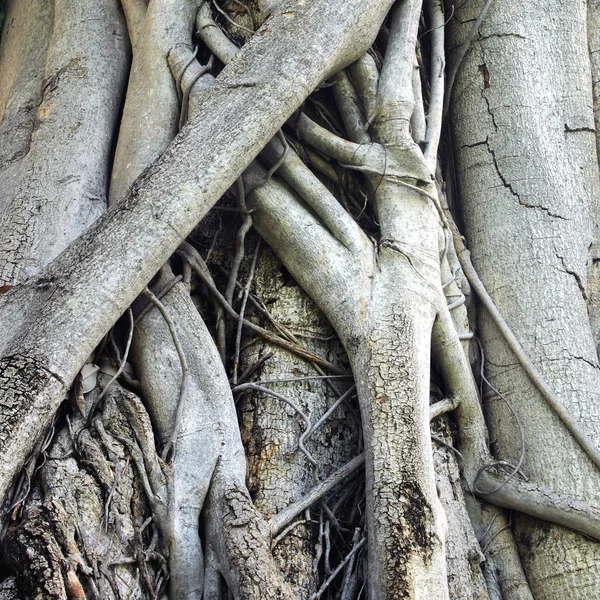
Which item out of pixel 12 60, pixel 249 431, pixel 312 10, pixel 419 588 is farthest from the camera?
pixel 12 60

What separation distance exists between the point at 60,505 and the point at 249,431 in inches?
22.7

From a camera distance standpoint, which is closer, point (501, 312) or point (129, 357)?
point (129, 357)

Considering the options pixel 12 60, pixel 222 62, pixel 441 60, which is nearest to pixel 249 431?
pixel 222 62

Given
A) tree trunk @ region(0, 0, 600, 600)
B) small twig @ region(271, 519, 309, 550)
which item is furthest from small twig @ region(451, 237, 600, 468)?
small twig @ region(271, 519, 309, 550)

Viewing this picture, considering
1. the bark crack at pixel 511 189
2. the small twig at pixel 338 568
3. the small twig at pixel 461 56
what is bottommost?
the small twig at pixel 338 568

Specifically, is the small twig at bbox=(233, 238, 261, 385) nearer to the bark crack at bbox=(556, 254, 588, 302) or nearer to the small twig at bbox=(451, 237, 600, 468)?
the small twig at bbox=(451, 237, 600, 468)

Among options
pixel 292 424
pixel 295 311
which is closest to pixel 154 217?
pixel 295 311

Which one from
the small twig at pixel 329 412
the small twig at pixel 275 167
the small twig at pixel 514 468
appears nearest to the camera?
the small twig at pixel 329 412

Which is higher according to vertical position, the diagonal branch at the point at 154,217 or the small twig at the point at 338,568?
the diagonal branch at the point at 154,217

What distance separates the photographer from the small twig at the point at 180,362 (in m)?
2.23

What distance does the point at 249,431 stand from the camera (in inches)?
93.7

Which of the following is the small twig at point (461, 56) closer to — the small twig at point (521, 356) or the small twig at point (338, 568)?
the small twig at point (521, 356)

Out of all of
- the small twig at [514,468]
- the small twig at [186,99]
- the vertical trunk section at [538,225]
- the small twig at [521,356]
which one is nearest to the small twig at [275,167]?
the small twig at [186,99]

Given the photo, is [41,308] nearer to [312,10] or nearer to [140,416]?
[140,416]
